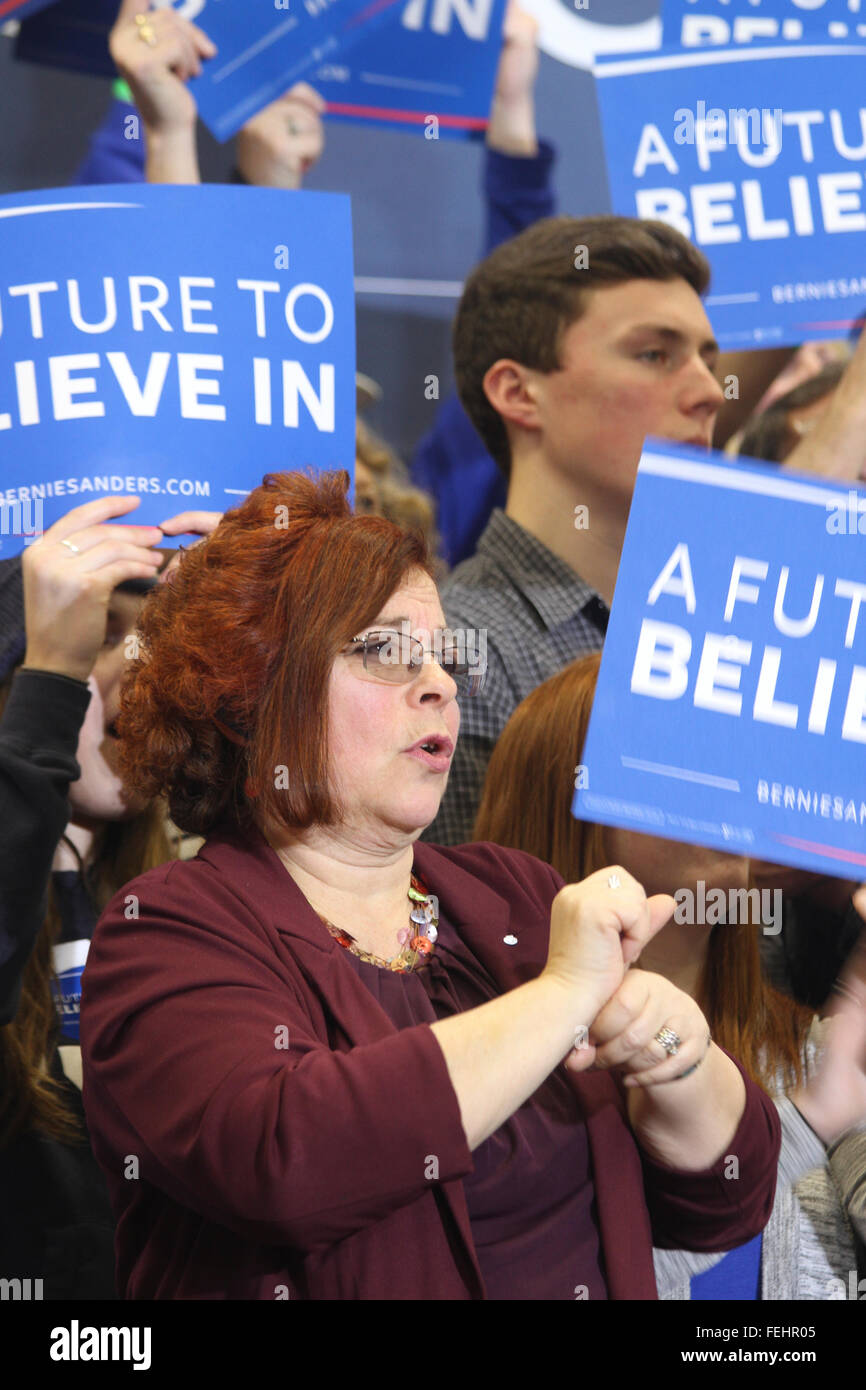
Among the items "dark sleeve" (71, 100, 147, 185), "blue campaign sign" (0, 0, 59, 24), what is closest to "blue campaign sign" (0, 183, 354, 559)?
"dark sleeve" (71, 100, 147, 185)

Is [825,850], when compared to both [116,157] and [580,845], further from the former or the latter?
[116,157]

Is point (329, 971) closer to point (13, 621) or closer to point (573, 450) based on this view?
point (13, 621)

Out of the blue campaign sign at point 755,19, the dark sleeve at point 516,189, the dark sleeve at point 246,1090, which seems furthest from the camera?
the dark sleeve at point 516,189

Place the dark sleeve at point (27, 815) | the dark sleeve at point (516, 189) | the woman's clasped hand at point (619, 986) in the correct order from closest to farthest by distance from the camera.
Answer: the woman's clasped hand at point (619, 986), the dark sleeve at point (27, 815), the dark sleeve at point (516, 189)

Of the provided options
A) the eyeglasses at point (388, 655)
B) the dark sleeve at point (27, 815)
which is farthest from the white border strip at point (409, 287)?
the eyeglasses at point (388, 655)

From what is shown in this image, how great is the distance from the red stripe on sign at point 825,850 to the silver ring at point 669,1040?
25 centimetres

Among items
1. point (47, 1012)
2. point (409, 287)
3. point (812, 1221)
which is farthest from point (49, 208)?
point (409, 287)

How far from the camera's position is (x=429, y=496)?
329 cm

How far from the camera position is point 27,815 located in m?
1.76

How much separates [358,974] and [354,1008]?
0.23ft

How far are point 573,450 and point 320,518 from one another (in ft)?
3.34

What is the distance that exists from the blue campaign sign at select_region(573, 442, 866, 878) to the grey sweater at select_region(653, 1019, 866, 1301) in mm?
375

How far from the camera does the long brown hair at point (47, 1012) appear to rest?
6.25 feet

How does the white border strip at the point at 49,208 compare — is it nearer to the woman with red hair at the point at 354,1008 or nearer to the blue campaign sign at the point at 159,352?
the blue campaign sign at the point at 159,352
